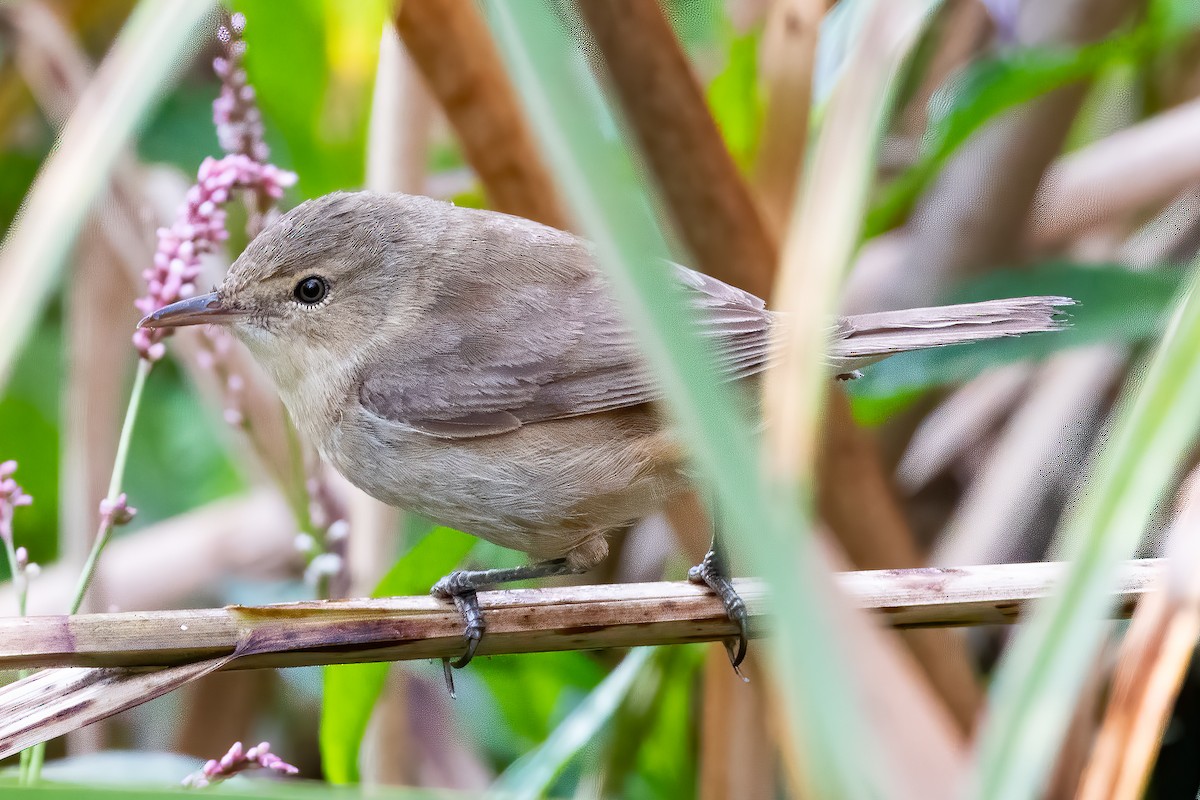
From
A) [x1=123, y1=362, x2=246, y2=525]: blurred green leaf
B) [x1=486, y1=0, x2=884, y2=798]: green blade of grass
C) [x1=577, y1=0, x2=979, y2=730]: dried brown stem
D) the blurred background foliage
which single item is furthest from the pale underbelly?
[x1=123, y1=362, x2=246, y2=525]: blurred green leaf

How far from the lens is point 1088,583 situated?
33.0 inches

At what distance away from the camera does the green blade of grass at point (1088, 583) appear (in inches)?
31.3

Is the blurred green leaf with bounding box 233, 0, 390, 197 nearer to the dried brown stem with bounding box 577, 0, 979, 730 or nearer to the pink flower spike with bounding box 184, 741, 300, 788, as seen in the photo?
the dried brown stem with bounding box 577, 0, 979, 730

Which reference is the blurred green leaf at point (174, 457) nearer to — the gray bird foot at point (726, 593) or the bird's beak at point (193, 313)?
the bird's beak at point (193, 313)

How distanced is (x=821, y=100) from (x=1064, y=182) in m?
1.06

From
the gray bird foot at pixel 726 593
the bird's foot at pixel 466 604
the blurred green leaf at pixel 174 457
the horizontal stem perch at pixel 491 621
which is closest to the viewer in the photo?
the horizontal stem perch at pixel 491 621

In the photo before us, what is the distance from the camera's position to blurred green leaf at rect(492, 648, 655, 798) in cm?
169

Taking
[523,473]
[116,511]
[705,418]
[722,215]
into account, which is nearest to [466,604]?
[523,473]

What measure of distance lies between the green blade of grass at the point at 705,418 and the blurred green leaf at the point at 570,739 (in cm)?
91

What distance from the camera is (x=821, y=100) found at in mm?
2248

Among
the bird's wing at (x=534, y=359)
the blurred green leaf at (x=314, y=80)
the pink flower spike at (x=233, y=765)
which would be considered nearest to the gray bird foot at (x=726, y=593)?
the bird's wing at (x=534, y=359)

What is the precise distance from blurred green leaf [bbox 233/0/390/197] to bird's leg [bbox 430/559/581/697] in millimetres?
1047

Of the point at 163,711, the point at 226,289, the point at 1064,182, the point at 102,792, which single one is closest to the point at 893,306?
the point at 1064,182

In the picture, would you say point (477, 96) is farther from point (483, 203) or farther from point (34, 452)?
point (34, 452)
